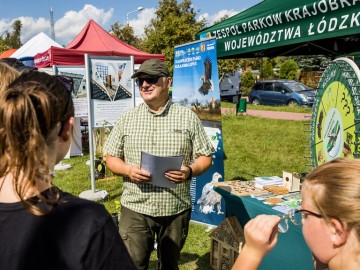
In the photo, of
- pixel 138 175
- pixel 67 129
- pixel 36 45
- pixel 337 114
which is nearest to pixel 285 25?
pixel 337 114

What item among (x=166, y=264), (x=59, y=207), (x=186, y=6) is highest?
(x=186, y=6)

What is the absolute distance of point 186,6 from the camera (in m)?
25.1

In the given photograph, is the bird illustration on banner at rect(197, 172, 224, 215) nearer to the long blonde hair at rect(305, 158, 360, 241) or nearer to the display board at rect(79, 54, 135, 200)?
the display board at rect(79, 54, 135, 200)

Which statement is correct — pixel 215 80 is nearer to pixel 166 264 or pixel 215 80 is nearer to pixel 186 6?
pixel 166 264

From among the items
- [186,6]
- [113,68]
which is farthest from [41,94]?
[186,6]

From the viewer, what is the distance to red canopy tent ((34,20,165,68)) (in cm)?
856

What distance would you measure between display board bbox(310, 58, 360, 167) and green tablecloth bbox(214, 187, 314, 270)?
60 cm

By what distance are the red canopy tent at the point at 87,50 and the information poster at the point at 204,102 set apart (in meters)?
4.62

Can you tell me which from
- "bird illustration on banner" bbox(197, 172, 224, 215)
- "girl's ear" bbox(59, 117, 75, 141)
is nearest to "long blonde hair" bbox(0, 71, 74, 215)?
"girl's ear" bbox(59, 117, 75, 141)

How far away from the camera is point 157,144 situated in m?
2.65

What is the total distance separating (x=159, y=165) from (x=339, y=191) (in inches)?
55.0

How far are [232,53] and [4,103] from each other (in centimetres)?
292

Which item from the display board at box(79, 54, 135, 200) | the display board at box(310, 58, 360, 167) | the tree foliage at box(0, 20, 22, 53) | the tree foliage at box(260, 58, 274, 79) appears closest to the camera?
the display board at box(310, 58, 360, 167)

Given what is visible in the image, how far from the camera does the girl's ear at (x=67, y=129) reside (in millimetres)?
1181
